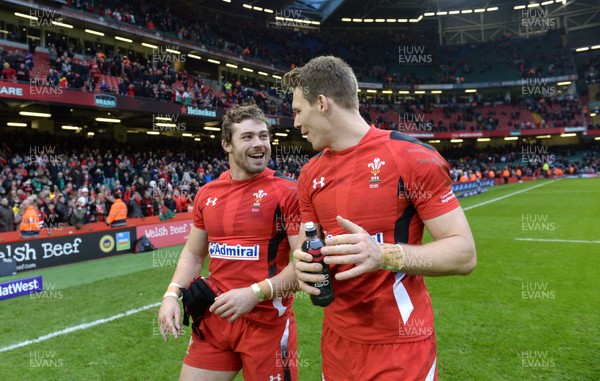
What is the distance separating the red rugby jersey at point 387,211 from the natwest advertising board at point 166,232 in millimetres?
13367

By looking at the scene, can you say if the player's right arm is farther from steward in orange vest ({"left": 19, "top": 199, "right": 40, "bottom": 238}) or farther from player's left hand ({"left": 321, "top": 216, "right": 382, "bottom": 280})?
steward in orange vest ({"left": 19, "top": 199, "right": 40, "bottom": 238})

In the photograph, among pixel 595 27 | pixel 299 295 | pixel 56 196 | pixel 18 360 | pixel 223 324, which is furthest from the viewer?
pixel 595 27

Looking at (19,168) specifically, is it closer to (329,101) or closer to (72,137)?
(72,137)

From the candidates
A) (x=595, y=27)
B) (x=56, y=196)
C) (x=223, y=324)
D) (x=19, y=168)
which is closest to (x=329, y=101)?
(x=223, y=324)

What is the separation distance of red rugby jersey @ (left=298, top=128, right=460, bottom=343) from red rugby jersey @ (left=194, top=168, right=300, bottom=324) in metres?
0.83

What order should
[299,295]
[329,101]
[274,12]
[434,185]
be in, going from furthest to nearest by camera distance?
[274,12]
[299,295]
[329,101]
[434,185]

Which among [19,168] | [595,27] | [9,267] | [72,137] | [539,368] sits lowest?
[539,368]

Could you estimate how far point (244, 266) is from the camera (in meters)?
3.04

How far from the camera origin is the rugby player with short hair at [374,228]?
1.88m

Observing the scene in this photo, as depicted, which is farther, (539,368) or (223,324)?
(539,368)

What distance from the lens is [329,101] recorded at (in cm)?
225

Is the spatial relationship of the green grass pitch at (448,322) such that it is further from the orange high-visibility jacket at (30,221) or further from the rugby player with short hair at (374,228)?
the rugby player with short hair at (374,228)

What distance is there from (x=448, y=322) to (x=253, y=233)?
4266 mm

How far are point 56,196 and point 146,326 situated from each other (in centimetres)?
1034
